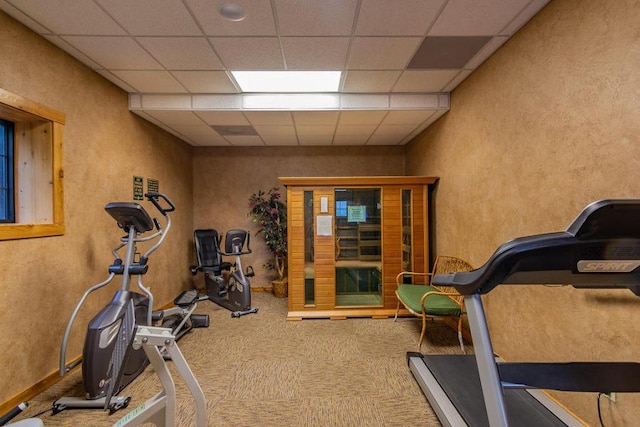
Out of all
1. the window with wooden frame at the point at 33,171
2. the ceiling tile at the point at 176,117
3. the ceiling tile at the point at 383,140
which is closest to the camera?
the window with wooden frame at the point at 33,171

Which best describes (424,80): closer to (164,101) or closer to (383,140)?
(383,140)

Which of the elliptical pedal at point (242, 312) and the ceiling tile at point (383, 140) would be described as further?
the ceiling tile at point (383, 140)

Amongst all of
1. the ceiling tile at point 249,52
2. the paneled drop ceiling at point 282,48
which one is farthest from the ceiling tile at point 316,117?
the ceiling tile at point 249,52

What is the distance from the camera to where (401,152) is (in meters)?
5.32

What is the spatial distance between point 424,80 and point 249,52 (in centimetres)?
182

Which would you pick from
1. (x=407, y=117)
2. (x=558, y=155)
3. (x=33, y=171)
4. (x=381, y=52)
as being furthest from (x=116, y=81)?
(x=558, y=155)

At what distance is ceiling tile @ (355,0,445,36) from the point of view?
74.5 inches

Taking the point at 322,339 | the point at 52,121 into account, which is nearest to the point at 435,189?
the point at 322,339

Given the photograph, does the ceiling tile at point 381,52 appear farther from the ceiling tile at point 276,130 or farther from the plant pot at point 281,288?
the plant pot at point 281,288

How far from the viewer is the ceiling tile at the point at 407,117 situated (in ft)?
11.4

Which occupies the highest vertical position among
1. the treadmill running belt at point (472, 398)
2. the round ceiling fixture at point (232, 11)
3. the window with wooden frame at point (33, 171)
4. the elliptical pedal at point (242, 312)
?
the round ceiling fixture at point (232, 11)

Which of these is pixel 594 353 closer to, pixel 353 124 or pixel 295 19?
pixel 295 19

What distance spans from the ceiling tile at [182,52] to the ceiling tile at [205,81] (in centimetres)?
10

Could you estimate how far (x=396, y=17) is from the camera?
2.02 meters
